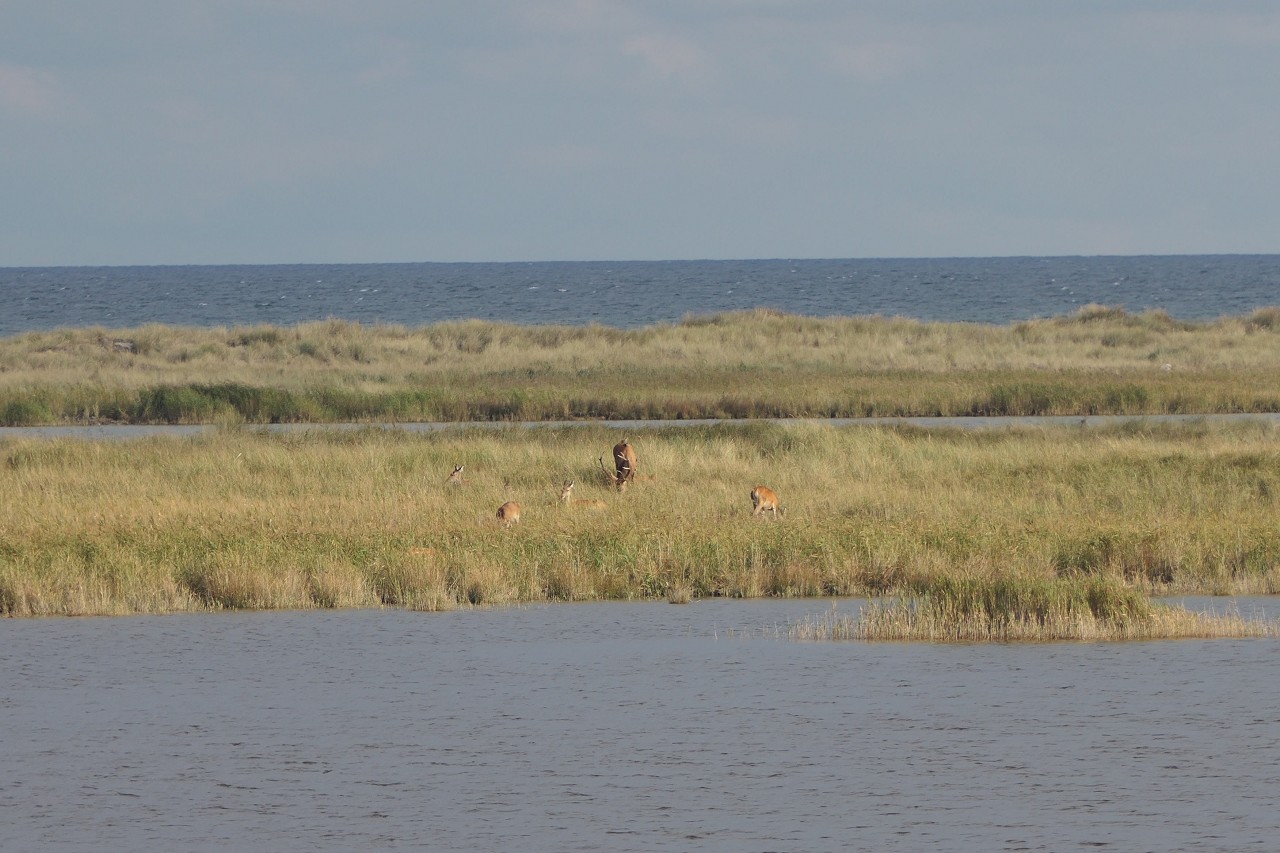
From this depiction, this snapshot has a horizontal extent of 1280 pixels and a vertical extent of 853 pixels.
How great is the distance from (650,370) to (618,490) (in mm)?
26436

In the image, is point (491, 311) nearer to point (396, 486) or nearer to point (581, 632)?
point (396, 486)

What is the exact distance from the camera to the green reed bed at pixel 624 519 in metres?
16.7

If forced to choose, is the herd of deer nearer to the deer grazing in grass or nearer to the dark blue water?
the deer grazing in grass

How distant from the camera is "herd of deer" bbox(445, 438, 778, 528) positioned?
19.1m

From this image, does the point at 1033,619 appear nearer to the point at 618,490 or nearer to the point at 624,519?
the point at 624,519

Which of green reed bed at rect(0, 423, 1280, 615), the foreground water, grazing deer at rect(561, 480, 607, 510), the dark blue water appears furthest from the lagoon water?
the dark blue water

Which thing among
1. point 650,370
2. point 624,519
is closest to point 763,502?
point 624,519

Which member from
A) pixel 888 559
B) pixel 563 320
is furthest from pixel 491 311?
pixel 888 559

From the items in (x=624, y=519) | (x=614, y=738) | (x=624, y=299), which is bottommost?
(x=614, y=738)

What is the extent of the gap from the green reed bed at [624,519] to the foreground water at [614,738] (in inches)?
43.1

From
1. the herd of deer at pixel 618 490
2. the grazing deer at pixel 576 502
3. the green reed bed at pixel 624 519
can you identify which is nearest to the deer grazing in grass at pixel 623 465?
the herd of deer at pixel 618 490

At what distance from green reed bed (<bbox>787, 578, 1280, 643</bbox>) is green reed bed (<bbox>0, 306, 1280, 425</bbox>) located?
66.8 ft

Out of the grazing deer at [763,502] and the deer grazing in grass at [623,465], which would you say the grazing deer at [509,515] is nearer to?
the grazing deer at [763,502]

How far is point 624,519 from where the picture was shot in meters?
19.5
